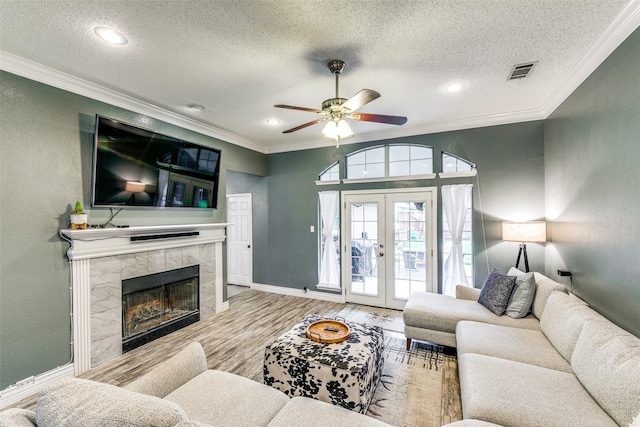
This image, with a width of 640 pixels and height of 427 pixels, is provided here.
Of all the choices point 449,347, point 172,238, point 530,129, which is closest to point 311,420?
point 449,347

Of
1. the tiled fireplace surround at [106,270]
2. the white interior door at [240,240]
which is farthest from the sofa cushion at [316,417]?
the white interior door at [240,240]

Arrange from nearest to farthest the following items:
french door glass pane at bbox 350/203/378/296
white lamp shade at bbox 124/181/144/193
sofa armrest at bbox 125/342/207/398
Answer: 1. sofa armrest at bbox 125/342/207/398
2. white lamp shade at bbox 124/181/144/193
3. french door glass pane at bbox 350/203/378/296

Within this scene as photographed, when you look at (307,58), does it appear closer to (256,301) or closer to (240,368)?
(240,368)

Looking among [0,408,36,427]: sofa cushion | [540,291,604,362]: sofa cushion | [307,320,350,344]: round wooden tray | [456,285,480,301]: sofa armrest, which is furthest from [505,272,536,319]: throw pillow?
[0,408,36,427]: sofa cushion

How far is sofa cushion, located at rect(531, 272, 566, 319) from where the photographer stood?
2.62 meters

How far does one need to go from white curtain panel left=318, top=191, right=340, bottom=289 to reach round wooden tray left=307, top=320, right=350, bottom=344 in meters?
2.35

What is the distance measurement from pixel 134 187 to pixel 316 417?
3065 mm

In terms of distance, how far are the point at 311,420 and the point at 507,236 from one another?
3.27 metres

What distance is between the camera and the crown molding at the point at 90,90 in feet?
7.82

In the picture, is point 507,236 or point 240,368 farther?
point 507,236

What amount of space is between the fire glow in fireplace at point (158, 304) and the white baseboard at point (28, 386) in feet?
1.75

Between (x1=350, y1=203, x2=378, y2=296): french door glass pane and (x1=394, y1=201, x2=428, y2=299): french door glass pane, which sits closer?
(x1=394, y1=201, x2=428, y2=299): french door glass pane

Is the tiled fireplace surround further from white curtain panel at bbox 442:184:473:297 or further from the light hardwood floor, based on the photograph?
white curtain panel at bbox 442:184:473:297

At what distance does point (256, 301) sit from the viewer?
16.5 feet
